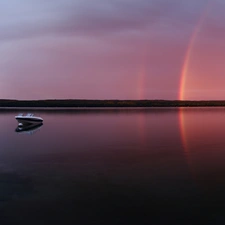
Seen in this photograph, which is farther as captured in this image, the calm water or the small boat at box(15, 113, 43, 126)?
the small boat at box(15, 113, 43, 126)

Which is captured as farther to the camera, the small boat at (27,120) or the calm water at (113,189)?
the small boat at (27,120)

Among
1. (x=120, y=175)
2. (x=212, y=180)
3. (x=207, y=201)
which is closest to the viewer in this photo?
(x=207, y=201)

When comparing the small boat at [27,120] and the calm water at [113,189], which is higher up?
the small boat at [27,120]

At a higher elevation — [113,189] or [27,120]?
[27,120]

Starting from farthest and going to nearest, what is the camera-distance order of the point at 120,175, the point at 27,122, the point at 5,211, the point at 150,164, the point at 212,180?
the point at 27,122 → the point at 150,164 → the point at 120,175 → the point at 212,180 → the point at 5,211

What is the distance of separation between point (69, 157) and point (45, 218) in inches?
599

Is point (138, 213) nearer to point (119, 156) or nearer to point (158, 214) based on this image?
point (158, 214)

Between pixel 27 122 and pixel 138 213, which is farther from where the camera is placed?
pixel 27 122

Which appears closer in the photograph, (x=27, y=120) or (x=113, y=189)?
(x=113, y=189)

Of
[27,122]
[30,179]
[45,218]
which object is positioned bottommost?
[45,218]

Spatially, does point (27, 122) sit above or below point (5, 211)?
above

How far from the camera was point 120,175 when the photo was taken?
20500 millimetres

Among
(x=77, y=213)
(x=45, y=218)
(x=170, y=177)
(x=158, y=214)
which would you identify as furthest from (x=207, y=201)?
(x=45, y=218)

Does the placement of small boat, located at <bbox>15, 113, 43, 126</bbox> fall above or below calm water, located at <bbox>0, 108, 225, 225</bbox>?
above
